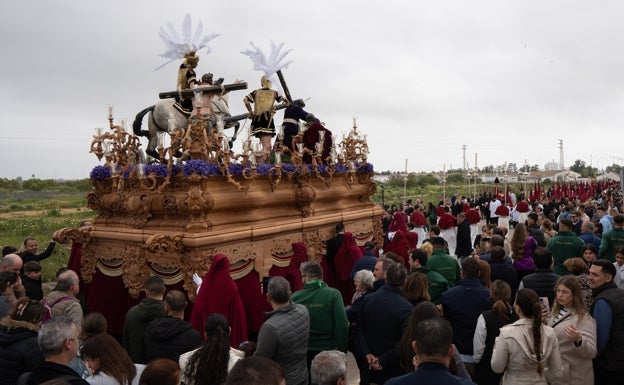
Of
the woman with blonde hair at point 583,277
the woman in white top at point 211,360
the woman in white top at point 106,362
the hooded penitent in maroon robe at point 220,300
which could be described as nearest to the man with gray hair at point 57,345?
the woman in white top at point 106,362

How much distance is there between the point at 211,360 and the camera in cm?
362

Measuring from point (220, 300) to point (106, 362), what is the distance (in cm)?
263

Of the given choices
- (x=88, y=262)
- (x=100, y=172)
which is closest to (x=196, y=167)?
(x=100, y=172)

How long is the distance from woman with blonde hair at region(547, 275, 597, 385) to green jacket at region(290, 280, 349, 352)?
6.88 ft

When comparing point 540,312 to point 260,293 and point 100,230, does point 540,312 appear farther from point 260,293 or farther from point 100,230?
point 100,230

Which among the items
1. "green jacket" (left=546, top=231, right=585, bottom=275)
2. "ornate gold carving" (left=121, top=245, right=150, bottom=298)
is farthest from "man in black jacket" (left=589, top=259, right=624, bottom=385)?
"ornate gold carving" (left=121, top=245, right=150, bottom=298)

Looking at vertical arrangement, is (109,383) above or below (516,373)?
above

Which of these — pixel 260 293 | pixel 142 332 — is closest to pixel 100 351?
pixel 142 332

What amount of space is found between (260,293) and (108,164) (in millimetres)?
3483

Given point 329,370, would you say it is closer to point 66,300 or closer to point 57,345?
point 57,345

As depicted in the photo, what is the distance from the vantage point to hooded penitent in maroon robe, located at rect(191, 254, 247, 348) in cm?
609

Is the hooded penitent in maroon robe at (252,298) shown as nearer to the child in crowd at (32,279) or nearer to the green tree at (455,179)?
the child in crowd at (32,279)

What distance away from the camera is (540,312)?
4234 millimetres

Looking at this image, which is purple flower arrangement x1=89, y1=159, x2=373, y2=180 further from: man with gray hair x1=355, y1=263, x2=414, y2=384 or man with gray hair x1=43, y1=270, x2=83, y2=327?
man with gray hair x1=355, y1=263, x2=414, y2=384
